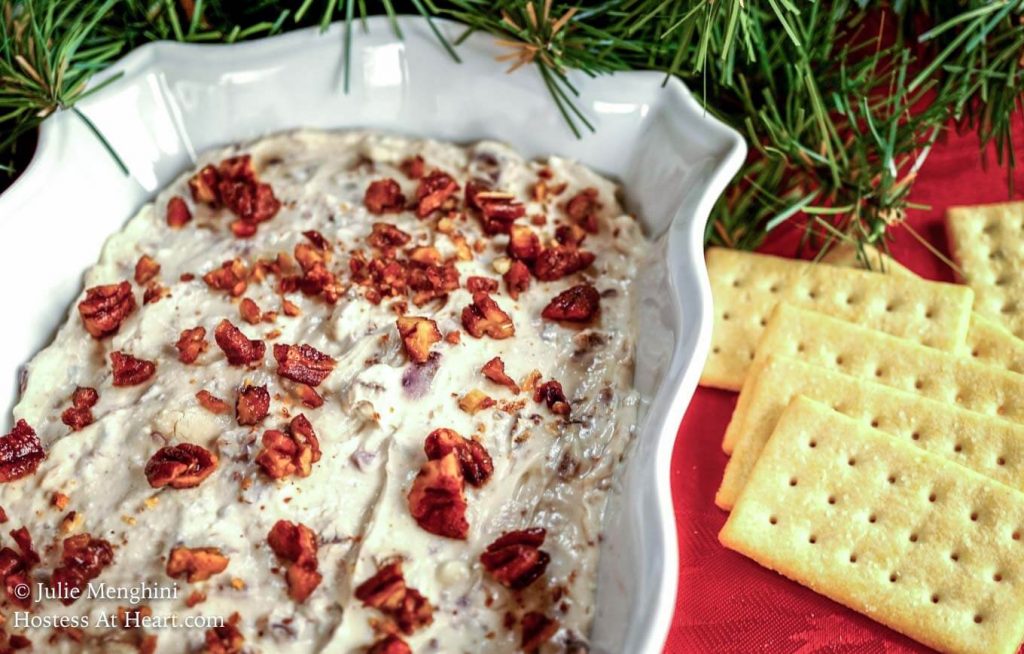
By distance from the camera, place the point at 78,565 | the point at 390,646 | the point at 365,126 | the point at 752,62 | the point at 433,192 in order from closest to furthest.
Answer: the point at 390,646
the point at 78,565
the point at 752,62
the point at 433,192
the point at 365,126

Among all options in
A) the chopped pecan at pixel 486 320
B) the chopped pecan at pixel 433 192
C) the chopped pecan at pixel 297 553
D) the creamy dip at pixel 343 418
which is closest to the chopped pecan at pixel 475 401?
the creamy dip at pixel 343 418

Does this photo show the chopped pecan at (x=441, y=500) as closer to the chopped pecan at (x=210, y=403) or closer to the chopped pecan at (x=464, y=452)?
the chopped pecan at (x=464, y=452)

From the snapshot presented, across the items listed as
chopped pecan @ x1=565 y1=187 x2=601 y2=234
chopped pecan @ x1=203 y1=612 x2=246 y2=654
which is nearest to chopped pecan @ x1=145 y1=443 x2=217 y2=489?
chopped pecan @ x1=203 y1=612 x2=246 y2=654

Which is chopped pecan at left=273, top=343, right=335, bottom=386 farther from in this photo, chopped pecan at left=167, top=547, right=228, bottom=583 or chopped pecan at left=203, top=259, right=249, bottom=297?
chopped pecan at left=167, top=547, right=228, bottom=583

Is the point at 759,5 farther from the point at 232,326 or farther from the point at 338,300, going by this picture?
the point at 232,326

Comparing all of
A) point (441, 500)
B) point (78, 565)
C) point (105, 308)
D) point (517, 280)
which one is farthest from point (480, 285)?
point (78, 565)

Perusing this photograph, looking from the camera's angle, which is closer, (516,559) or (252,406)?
(516,559)

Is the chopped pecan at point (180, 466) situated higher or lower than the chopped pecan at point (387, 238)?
lower

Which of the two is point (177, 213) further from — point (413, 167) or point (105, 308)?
point (413, 167)
